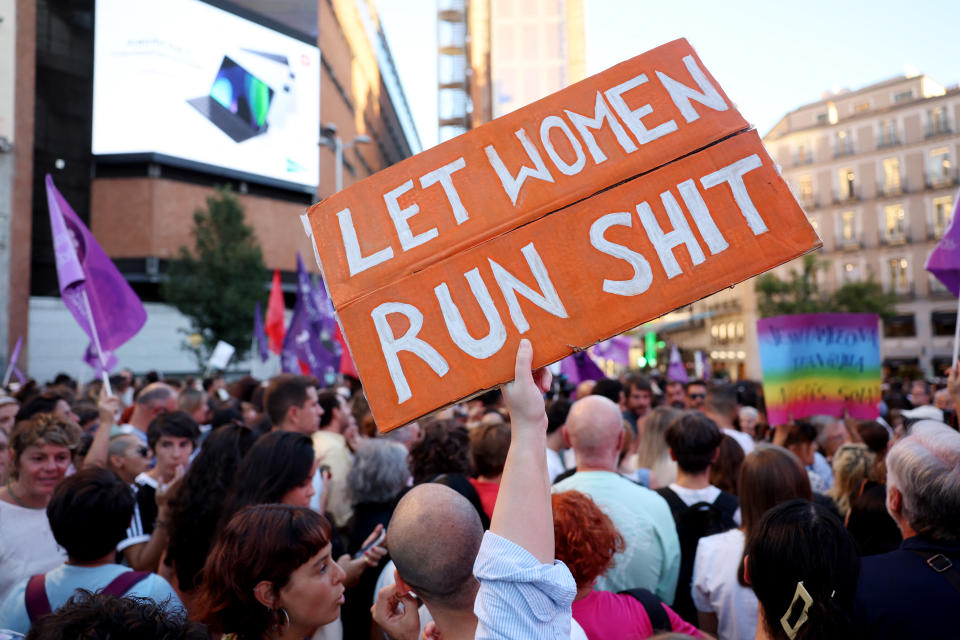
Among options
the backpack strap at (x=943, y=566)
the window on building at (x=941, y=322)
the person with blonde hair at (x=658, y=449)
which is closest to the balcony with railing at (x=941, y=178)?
the window on building at (x=941, y=322)

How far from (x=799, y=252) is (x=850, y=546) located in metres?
0.88

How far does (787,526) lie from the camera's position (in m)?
2.04

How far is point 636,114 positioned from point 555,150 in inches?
10.6

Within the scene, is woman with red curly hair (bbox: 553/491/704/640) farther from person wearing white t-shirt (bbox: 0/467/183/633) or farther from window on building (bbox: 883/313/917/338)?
window on building (bbox: 883/313/917/338)

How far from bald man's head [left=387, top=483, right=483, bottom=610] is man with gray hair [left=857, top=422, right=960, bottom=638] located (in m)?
1.27

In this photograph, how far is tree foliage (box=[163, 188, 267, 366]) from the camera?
26.8 meters

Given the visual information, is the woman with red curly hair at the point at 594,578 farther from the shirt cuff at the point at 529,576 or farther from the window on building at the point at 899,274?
the window on building at the point at 899,274

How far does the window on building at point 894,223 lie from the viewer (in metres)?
44.5

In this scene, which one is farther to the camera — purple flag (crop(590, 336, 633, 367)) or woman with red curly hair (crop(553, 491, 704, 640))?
purple flag (crop(590, 336, 633, 367))

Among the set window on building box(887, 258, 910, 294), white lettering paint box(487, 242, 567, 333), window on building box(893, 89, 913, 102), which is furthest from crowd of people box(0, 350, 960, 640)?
window on building box(893, 89, 913, 102)

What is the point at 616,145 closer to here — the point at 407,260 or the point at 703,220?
the point at 703,220

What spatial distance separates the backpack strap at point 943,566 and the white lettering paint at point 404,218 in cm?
189

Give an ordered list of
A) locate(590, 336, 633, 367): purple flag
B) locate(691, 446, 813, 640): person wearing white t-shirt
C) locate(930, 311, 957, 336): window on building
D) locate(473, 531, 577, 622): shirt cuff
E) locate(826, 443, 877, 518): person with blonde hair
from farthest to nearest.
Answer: locate(930, 311, 957, 336): window on building < locate(590, 336, 633, 367): purple flag < locate(826, 443, 877, 518): person with blonde hair < locate(691, 446, 813, 640): person wearing white t-shirt < locate(473, 531, 577, 622): shirt cuff

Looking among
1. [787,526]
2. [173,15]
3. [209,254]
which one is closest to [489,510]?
[787,526]
